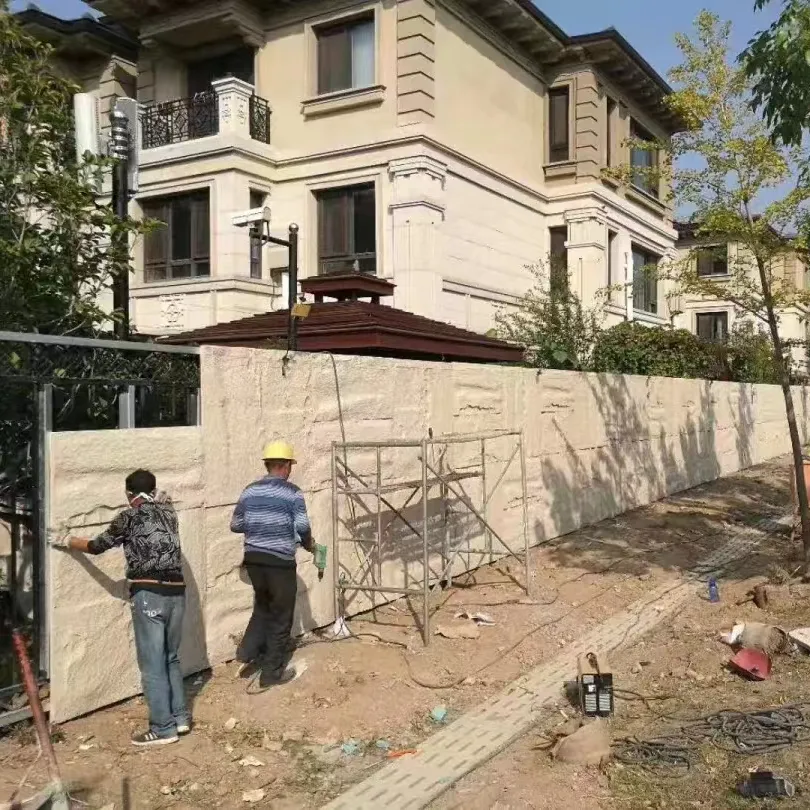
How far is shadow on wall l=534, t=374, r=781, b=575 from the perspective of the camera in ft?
35.4

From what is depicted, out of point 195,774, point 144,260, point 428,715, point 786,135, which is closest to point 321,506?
point 428,715

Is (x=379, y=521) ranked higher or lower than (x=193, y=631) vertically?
higher

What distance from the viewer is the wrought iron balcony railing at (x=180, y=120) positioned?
17578 mm

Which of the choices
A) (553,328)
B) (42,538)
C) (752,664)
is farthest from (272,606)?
(553,328)

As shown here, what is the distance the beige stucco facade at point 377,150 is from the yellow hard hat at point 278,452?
411 inches

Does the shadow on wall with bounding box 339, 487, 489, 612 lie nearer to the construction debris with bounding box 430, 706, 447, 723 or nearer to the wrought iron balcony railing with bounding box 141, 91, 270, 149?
the construction debris with bounding box 430, 706, 447, 723

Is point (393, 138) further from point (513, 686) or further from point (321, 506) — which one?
point (513, 686)

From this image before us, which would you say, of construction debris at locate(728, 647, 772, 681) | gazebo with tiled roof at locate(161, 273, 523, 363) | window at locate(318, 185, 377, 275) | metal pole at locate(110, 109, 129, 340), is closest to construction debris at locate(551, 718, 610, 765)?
construction debris at locate(728, 647, 772, 681)

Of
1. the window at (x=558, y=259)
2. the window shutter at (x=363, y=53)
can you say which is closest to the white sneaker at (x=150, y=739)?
the window shutter at (x=363, y=53)

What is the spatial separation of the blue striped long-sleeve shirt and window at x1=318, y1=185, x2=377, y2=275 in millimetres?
11538

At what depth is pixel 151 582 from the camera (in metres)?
4.95

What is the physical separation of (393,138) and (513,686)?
40.9 ft

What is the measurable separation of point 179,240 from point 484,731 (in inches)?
587

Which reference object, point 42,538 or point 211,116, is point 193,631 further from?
point 211,116
